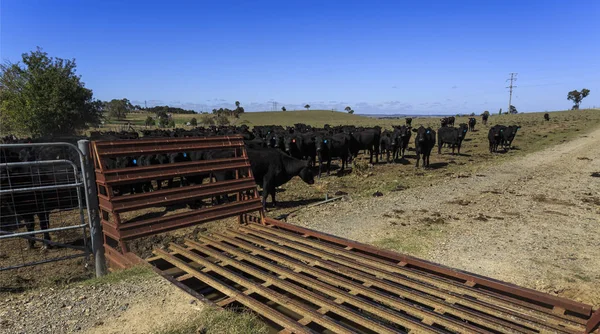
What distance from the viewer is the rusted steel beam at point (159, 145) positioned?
5.12 metres

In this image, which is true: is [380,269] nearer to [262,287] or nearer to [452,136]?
[262,287]

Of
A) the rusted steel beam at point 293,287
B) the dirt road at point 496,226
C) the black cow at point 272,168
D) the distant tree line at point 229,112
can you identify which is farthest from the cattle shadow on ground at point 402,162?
the distant tree line at point 229,112

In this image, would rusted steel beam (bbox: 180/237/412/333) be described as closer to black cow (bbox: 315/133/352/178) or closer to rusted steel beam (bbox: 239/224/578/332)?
rusted steel beam (bbox: 239/224/578/332)

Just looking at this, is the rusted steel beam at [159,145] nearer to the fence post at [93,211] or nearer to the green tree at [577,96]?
the fence post at [93,211]

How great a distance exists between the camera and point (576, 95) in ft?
357

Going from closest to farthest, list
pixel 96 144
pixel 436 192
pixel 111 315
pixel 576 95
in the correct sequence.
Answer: pixel 111 315, pixel 96 144, pixel 436 192, pixel 576 95

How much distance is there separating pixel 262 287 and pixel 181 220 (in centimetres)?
229

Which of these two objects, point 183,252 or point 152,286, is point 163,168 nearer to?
point 183,252

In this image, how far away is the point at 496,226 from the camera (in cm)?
750

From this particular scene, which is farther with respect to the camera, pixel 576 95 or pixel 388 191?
pixel 576 95

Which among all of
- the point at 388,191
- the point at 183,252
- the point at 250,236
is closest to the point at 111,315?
the point at 183,252

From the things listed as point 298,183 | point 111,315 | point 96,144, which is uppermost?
point 96,144

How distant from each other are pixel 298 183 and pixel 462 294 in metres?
10.6

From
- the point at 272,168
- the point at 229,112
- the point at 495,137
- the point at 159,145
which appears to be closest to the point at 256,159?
the point at 272,168
